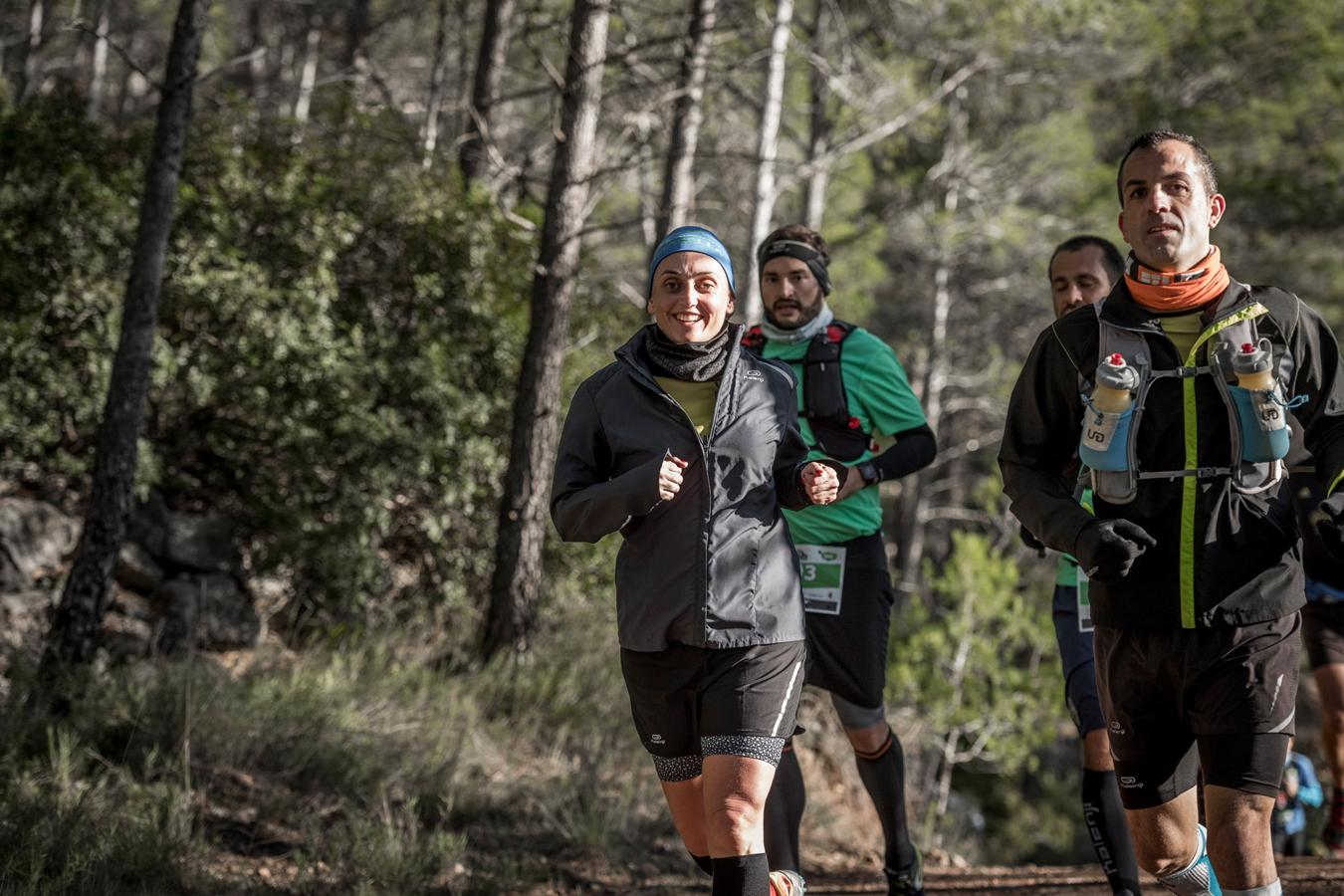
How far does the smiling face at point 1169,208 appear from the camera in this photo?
3.03 meters

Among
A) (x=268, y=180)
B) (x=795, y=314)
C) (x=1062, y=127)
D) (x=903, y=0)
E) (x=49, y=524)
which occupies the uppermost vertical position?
(x=1062, y=127)

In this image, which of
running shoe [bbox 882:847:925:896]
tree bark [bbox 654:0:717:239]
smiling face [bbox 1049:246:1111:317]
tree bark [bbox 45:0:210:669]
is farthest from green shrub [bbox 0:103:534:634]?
smiling face [bbox 1049:246:1111:317]

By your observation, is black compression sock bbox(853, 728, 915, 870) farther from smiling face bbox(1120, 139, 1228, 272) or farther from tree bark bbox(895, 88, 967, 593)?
tree bark bbox(895, 88, 967, 593)

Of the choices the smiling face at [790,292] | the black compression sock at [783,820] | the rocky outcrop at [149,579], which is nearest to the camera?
the black compression sock at [783,820]

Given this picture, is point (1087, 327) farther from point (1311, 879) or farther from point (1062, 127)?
point (1062, 127)

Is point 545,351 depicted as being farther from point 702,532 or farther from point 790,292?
point 702,532

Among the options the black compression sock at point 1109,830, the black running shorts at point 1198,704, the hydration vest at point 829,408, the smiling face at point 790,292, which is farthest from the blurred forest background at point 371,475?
the black running shorts at point 1198,704

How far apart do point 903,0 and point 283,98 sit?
37.2ft

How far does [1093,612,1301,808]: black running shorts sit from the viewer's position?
2912mm

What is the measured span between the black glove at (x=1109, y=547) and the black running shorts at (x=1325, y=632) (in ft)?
11.4

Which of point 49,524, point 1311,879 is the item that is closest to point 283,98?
point 49,524

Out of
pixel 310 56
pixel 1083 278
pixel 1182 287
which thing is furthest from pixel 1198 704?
pixel 310 56

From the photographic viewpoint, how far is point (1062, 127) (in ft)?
66.3

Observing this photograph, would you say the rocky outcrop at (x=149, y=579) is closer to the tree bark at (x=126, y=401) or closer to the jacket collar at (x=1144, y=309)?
the tree bark at (x=126, y=401)
